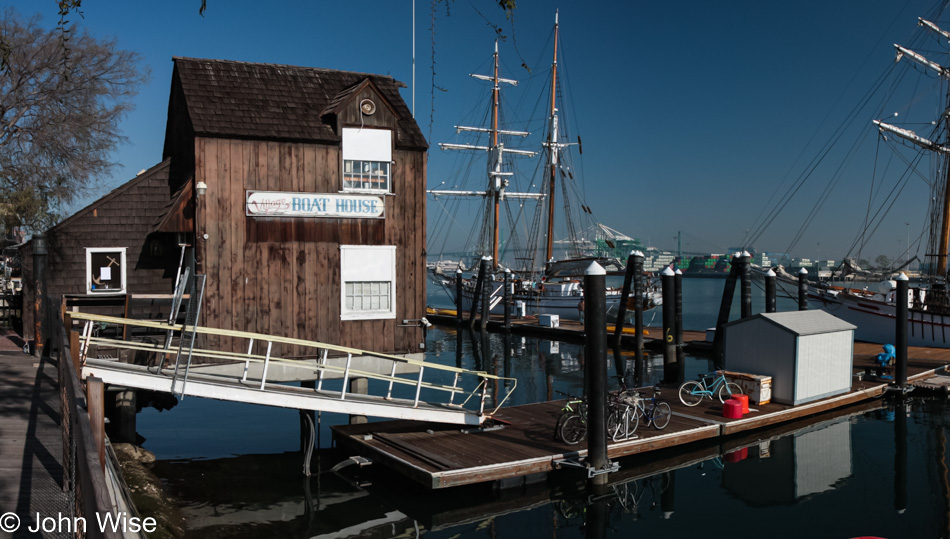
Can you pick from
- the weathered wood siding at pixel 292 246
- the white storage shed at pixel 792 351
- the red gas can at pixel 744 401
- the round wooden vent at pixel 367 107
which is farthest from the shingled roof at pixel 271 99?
the white storage shed at pixel 792 351

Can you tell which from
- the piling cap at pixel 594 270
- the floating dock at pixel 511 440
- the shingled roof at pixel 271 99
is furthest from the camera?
the shingled roof at pixel 271 99

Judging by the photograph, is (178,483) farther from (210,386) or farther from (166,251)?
(166,251)

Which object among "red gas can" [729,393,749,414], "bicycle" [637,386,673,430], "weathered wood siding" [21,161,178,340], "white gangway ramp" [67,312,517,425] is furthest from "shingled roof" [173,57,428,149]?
"red gas can" [729,393,749,414]

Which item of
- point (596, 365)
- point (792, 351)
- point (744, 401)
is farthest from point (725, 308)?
point (596, 365)

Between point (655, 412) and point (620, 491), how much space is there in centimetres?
270

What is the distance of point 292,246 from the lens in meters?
18.1

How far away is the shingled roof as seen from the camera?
1767cm

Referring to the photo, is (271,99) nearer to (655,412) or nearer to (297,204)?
(297,204)

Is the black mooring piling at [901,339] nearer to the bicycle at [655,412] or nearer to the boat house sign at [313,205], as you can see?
the bicycle at [655,412]

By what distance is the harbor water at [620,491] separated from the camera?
14.3 m

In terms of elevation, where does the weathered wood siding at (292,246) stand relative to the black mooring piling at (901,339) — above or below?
above

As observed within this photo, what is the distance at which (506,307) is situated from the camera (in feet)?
158

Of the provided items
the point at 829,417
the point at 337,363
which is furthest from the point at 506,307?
the point at 337,363

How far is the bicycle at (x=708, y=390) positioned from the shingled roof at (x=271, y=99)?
10591 mm
